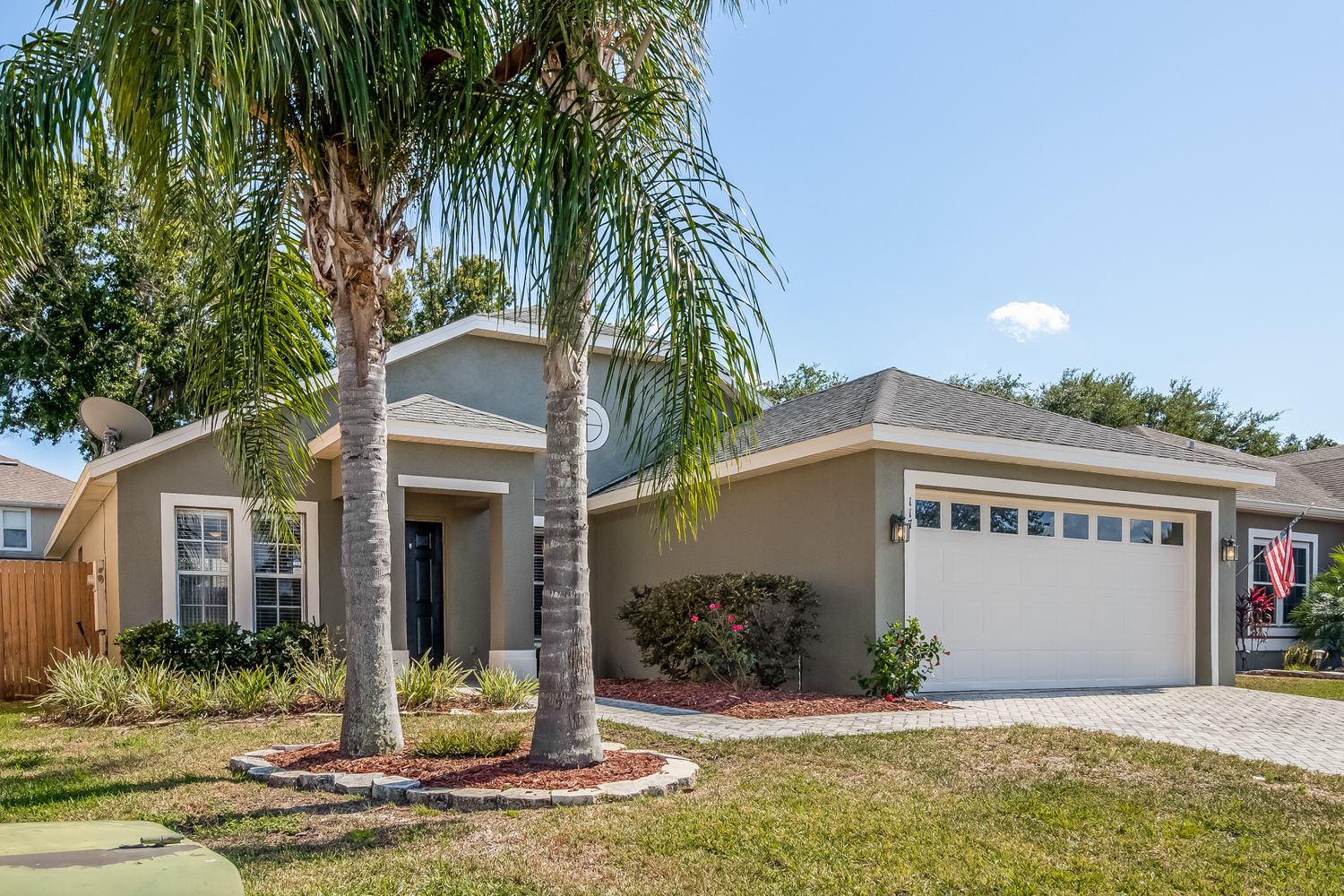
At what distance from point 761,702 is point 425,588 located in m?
6.44

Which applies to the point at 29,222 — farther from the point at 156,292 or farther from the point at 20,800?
the point at 156,292

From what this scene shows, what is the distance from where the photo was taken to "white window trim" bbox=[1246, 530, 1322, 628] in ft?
61.1

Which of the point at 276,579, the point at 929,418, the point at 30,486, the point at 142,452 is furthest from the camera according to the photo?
the point at 30,486

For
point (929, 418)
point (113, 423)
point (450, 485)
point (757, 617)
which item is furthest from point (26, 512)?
point (929, 418)

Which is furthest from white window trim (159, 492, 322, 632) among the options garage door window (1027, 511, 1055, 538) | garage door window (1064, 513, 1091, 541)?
garage door window (1064, 513, 1091, 541)

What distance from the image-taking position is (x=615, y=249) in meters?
5.87

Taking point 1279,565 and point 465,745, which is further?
point 1279,565

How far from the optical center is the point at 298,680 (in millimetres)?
11047

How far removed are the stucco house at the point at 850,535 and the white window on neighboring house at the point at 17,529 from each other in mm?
14801

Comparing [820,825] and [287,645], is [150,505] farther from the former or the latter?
[820,825]

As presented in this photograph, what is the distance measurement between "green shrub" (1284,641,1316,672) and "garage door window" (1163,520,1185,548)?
6021 millimetres

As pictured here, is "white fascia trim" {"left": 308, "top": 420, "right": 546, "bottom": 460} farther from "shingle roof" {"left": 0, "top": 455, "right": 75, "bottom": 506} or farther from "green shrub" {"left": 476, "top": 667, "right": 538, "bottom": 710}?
"shingle roof" {"left": 0, "top": 455, "right": 75, "bottom": 506}

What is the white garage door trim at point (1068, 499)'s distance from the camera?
38.2 feet

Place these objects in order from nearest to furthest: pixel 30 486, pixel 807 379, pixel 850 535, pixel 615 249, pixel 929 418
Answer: pixel 615 249, pixel 850 535, pixel 929 418, pixel 30 486, pixel 807 379
